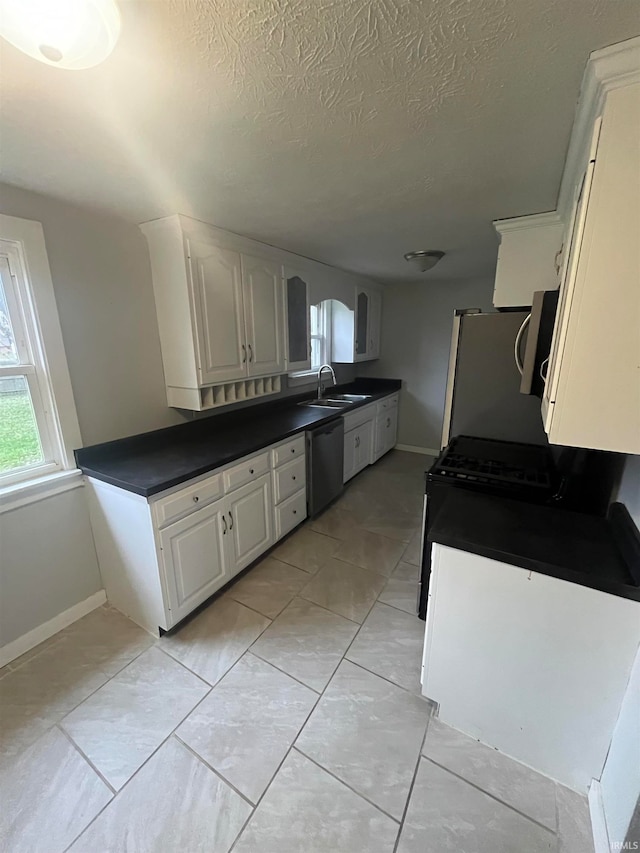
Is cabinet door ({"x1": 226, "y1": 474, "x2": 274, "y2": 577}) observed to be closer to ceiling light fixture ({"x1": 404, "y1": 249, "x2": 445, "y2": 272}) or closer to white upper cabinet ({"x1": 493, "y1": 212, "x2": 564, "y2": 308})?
white upper cabinet ({"x1": 493, "y1": 212, "x2": 564, "y2": 308})

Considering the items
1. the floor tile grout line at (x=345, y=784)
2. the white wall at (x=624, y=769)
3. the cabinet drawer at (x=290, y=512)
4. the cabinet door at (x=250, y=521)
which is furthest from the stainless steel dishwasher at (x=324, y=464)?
the white wall at (x=624, y=769)

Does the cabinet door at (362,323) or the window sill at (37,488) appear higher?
the cabinet door at (362,323)

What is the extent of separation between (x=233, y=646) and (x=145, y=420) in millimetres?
1444

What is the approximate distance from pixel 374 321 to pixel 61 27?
3943 mm

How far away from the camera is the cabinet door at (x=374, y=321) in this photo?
4.30m

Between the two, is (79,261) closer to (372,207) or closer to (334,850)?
(372,207)

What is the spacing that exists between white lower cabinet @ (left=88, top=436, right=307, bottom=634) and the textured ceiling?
1426mm

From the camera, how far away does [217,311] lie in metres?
2.28

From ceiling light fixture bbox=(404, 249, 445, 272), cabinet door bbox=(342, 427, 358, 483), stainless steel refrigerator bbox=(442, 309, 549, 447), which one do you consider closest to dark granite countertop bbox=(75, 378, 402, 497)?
cabinet door bbox=(342, 427, 358, 483)

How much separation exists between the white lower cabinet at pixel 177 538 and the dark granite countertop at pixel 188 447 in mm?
70

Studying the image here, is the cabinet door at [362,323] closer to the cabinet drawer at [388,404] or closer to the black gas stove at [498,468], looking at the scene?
the cabinet drawer at [388,404]

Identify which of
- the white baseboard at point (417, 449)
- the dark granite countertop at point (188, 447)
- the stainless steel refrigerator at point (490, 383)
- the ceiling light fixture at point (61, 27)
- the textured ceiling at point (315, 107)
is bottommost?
the white baseboard at point (417, 449)

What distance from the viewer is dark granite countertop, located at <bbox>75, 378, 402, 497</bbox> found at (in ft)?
5.80

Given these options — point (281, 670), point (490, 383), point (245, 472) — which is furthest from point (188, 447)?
point (490, 383)
